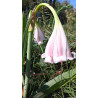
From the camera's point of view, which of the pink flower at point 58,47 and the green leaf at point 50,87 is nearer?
the pink flower at point 58,47

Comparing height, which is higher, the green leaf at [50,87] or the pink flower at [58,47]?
the pink flower at [58,47]

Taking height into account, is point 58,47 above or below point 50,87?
above

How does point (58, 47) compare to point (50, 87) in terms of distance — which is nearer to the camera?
point (58, 47)

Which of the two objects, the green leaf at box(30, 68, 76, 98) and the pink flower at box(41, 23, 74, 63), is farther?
the green leaf at box(30, 68, 76, 98)

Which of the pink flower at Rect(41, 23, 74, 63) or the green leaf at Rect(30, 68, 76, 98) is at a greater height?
the pink flower at Rect(41, 23, 74, 63)
